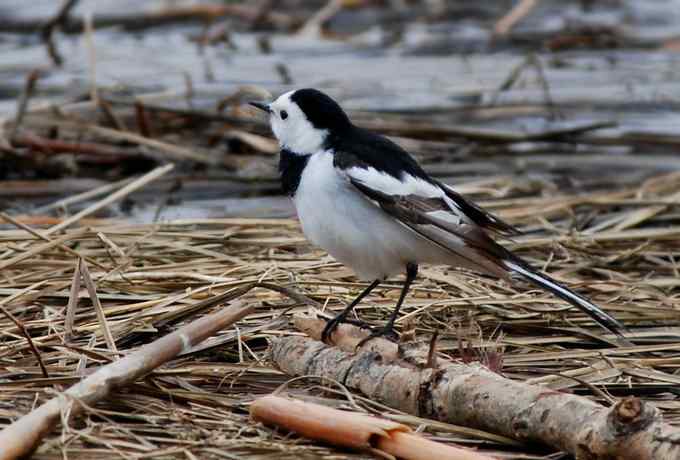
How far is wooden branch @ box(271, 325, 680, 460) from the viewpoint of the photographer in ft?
11.4

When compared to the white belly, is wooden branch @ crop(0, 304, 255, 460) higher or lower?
lower

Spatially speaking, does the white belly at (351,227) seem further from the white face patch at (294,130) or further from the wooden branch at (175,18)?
the wooden branch at (175,18)

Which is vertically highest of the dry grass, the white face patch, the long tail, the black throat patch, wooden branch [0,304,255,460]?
the white face patch

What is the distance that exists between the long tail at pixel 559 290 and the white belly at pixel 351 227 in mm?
263

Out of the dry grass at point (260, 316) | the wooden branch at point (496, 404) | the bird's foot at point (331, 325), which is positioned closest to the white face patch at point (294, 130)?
the dry grass at point (260, 316)

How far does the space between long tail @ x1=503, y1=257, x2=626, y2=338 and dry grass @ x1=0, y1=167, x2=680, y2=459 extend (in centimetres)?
12

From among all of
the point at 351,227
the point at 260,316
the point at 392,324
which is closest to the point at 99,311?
the point at 260,316

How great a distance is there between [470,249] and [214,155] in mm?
3847

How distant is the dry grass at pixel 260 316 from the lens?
155 inches

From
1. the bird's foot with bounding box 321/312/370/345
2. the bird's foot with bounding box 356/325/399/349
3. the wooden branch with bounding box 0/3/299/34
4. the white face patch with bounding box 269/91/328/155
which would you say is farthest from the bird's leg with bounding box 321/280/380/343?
the wooden branch with bounding box 0/3/299/34

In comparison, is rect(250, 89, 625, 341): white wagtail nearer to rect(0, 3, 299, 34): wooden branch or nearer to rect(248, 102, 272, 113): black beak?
rect(248, 102, 272, 113): black beak

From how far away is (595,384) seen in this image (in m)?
4.36

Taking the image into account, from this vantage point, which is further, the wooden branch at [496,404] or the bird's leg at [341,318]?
→ the bird's leg at [341,318]

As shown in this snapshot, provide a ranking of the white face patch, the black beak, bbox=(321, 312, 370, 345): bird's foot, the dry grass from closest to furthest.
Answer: the dry grass
bbox=(321, 312, 370, 345): bird's foot
the white face patch
the black beak
